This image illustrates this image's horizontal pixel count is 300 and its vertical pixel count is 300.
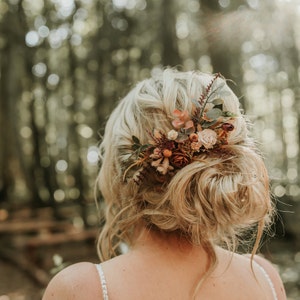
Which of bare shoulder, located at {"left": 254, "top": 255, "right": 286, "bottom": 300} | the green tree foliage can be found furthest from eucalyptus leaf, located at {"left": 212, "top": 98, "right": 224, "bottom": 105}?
the green tree foliage

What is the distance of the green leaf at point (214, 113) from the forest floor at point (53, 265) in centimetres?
445

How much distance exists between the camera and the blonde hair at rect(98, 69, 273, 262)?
167 cm

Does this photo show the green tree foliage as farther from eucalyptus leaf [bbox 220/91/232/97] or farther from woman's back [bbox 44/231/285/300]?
woman's back [bbox 44/231/285/300]

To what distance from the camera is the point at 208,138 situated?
1769 millimetres

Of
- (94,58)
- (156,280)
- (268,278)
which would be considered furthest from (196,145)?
(94,58)

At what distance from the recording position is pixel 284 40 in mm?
13531

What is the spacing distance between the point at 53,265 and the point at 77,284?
4.46m

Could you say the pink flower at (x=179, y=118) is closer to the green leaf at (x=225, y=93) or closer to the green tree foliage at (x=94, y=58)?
the green leaf at (x=225, y=93)

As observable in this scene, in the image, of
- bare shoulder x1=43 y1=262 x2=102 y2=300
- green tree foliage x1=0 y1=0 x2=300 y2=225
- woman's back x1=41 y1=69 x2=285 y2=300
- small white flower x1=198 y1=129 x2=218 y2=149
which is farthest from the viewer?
green tree foliage x1=0 y1=0 x2=300 y2=225

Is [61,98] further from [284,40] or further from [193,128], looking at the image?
[193,128]

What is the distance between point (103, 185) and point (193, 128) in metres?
0.43

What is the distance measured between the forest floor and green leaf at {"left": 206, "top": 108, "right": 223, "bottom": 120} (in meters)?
4.45

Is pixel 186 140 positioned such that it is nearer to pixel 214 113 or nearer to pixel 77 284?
pixel 214 113

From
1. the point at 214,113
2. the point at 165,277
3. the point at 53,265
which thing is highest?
the point at 214,113
